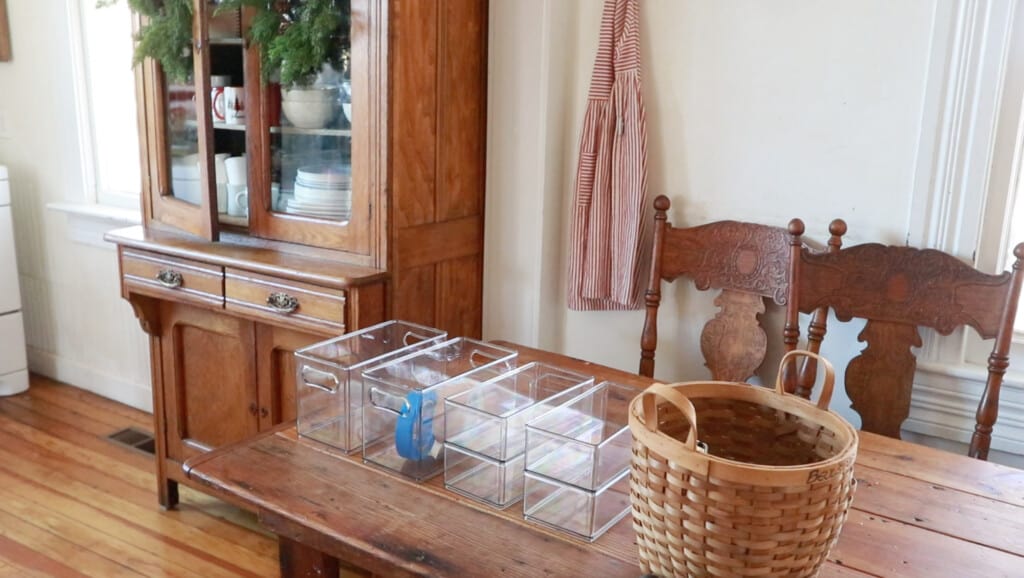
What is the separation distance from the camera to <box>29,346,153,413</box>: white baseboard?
3.37 m

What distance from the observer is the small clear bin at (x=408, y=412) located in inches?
49.9

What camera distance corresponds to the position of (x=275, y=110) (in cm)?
224

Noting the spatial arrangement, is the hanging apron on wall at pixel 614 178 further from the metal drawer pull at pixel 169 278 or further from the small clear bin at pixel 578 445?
the metal drawer pull at pixel 169 278

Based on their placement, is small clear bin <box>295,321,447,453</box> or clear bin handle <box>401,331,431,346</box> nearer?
small clear bin <box>295,321,447,453</box>

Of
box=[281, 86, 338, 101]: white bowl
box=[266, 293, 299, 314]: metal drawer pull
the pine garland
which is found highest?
the pine garland

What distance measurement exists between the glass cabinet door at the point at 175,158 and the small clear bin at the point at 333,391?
1039 millimetres

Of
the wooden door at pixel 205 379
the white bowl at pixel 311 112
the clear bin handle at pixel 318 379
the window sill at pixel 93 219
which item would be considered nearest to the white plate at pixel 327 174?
the white bowl at pixel 311 112

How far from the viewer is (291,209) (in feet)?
7.36

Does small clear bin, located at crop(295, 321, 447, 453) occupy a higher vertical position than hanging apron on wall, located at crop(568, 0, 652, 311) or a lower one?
lower

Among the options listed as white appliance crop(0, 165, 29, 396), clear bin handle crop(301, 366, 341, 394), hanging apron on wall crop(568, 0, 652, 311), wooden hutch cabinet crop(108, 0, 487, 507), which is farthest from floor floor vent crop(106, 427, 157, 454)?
clear bin handle crop(301, 366, 341, 394)

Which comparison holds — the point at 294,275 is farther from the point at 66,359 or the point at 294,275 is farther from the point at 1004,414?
the point at 66,359

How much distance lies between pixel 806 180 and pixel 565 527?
1178 millimetres

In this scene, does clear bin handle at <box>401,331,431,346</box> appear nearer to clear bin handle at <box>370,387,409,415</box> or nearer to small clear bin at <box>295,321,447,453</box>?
small clear bin at <box>295,321,447,453</box>

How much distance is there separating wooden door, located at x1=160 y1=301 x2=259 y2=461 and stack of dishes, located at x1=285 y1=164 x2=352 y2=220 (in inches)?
15.4
